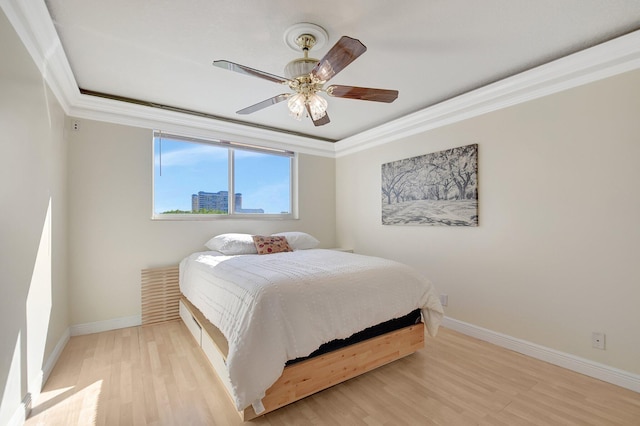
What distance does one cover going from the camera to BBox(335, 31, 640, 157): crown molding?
1.97m

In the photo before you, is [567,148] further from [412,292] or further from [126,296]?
[126,296]

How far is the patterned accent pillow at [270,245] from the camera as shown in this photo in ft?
10.8

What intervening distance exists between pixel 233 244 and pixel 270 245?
415mm

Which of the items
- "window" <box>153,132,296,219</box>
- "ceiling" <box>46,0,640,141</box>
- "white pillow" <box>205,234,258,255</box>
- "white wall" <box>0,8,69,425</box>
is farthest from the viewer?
"window" <box>153,132,296,219</box>

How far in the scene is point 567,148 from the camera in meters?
2.28

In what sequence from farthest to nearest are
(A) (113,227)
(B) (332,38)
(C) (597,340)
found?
(A) (113,227)
(C) (597,340)
(B) (332,38)

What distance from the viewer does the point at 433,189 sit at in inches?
125

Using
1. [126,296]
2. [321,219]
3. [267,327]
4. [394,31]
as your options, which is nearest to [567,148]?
[394,31]

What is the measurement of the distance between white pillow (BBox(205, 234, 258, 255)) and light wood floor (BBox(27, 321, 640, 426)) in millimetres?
1099

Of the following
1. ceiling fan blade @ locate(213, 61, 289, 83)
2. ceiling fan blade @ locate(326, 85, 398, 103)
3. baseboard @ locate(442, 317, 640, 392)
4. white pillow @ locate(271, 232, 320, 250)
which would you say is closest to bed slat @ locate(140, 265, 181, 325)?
white pillow @ locate(271, 232, 320, 250)

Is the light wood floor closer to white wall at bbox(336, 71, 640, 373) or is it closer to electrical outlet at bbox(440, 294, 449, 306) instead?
white wall at bbox(336, 71, 640, 373)

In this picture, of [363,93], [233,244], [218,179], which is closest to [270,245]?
[233,244]

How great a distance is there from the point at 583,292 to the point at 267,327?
2372mm

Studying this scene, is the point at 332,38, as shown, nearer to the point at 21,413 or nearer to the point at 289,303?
the point at 289,303
